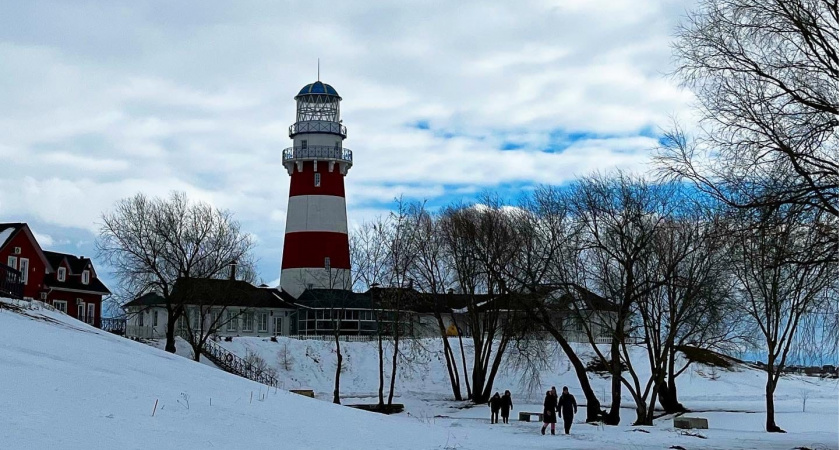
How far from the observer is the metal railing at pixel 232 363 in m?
50.1

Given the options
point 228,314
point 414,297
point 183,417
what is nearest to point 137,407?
point 183,417

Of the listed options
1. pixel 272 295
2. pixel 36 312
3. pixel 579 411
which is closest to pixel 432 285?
pixel 579 411

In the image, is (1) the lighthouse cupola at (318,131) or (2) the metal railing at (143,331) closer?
(2) the metal railing at (143,331)

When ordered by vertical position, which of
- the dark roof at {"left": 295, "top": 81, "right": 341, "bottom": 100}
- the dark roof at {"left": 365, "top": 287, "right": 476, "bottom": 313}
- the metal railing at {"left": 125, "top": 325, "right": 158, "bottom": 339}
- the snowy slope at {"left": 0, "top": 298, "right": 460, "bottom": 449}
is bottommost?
the snowy slope at {"left": 0, "top": 298, "right": 460, "bottom": 449}

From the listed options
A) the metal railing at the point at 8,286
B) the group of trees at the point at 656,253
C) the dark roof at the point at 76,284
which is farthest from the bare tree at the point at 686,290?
the dark roof at the point at 76,284

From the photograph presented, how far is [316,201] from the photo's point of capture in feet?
227

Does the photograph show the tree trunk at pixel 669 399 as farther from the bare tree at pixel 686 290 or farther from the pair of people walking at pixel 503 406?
the pair of people walking at pixel 503 406

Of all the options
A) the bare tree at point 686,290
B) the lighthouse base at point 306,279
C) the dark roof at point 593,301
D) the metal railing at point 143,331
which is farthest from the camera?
the lighthouse base at point 306,279

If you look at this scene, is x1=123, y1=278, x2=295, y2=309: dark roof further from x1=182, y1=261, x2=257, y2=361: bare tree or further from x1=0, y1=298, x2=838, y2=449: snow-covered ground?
x1=0, y1=298, x2=838, y2=449: snow-covered ground

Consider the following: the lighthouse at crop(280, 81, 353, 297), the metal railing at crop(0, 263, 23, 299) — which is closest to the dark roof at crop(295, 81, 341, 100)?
the lighthouse at crop(280, 81, 353, 297)

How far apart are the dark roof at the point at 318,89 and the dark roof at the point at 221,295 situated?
15935 mm

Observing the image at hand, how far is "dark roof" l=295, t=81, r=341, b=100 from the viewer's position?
238 feet

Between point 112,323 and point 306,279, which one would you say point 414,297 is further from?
point 306,279

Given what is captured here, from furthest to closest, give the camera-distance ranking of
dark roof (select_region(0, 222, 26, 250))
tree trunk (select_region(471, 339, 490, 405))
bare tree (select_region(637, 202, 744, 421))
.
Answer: dark roof (select_region(0, 222, 26, 250)) → tree trunk (select_region(471, 339, 490, 405)) → bare tree (select_region(637, 202, 744, 421))
